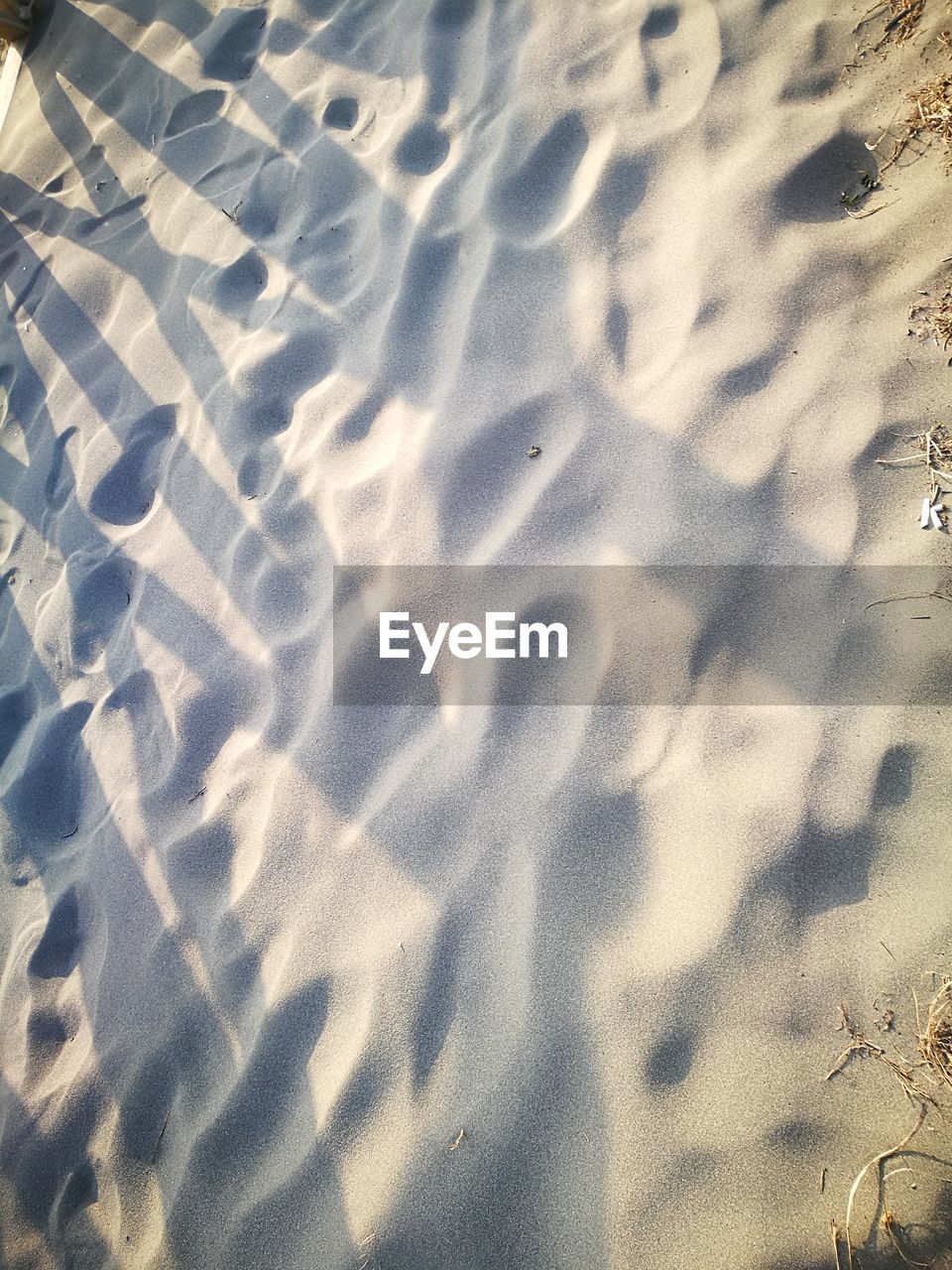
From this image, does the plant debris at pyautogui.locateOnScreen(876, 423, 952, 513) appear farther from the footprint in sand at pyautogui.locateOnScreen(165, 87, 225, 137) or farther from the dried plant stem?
the footprint in sand at pyautogui.locateOnScreen(165, 87, 225, 137)

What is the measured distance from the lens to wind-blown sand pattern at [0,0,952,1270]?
1415mm

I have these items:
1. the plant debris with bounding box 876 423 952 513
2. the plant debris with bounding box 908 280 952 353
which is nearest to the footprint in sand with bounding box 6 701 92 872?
the plant debris with bounding box 876 423 952 513

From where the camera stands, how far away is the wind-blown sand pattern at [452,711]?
55.7 inches

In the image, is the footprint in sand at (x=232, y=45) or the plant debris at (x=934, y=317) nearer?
the plant debris at (x=934, y=317)

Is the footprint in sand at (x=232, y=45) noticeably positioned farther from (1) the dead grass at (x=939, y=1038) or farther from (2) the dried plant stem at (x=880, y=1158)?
(2) the dried plant stem at (x=880, y=1158)

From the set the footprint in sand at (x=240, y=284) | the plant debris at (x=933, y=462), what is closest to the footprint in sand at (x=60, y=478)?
the footprint in sand at (x=240, y=284)

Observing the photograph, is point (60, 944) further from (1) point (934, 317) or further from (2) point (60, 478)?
(1) point (934, 317)

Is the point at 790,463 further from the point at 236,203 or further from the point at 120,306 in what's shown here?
the point at 120,306

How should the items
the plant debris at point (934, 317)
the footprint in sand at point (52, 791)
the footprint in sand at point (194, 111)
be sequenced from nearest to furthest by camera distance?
the plant debris at point (934, 317) → the footprint in sand at point (52, 791) → the footprint in sand at point (194, 111)
